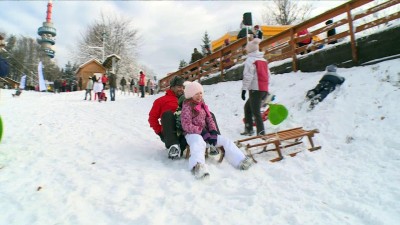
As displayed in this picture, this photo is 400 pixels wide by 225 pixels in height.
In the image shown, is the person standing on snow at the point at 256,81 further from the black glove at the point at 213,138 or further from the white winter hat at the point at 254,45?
the black glove at the point at 213,138

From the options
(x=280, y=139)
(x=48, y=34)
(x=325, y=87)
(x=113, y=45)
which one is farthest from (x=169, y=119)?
(x=48, y=34)

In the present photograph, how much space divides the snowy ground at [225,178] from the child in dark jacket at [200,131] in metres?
0.17

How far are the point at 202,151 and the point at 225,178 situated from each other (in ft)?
1.49

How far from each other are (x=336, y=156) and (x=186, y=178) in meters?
2.03

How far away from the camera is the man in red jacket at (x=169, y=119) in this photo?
3717 mm

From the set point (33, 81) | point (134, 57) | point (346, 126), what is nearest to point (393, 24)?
point (346, 126)

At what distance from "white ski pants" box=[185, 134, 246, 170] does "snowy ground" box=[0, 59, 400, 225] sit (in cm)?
14

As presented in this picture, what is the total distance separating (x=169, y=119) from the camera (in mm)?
3740

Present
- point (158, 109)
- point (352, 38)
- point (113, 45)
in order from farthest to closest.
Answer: point (113, 45)
point (352, 38)
point (158, 109)

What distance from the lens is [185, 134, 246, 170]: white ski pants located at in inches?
129

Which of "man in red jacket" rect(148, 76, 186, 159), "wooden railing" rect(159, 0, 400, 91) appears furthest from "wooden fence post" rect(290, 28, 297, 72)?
"man in red jacket" rect(148, 76, 186, 159)

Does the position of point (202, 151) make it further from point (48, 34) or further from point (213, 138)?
point (48, 34)

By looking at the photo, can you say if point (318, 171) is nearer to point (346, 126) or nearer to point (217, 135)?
point (217, 135)

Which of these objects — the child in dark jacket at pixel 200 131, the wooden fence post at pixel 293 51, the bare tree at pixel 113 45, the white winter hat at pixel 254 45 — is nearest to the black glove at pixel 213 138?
the child in dark jacket at pixel 200 131
